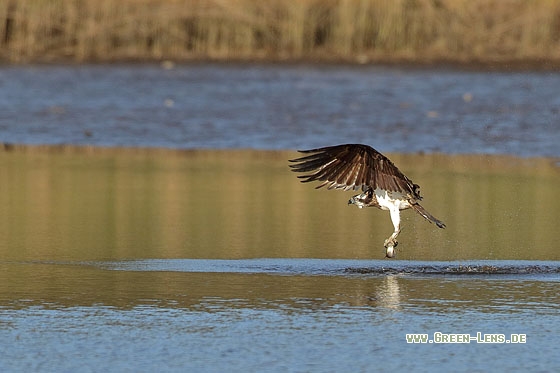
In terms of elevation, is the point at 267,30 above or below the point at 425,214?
above

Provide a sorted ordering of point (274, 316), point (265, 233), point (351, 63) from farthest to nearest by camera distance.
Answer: point (351, 63) → point (265, 233) → point (274, 316)

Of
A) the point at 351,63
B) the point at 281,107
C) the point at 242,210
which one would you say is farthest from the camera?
the point at 351,63

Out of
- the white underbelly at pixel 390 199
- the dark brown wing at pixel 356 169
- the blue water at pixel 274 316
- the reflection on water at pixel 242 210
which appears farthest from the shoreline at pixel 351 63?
the blue water at pixel 274 316

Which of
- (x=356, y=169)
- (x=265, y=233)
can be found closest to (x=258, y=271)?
(x=356, y=169)

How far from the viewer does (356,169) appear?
31.3 feet

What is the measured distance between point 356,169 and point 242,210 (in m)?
2.74

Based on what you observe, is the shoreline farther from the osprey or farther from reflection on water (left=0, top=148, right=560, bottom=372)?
the osprey

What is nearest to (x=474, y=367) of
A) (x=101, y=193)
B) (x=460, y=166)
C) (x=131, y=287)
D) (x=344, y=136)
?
(x=131, y=287)

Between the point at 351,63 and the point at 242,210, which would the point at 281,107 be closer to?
the point at 351,63

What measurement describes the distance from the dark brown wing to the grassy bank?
1556cm

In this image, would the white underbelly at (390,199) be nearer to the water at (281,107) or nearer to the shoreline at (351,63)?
the water at (281,107)

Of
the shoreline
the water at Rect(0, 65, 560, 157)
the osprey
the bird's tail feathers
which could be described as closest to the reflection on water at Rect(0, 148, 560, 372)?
the bird's tail feathers

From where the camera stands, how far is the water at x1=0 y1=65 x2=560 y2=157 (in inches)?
679

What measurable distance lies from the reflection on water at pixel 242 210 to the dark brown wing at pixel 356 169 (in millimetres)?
762
